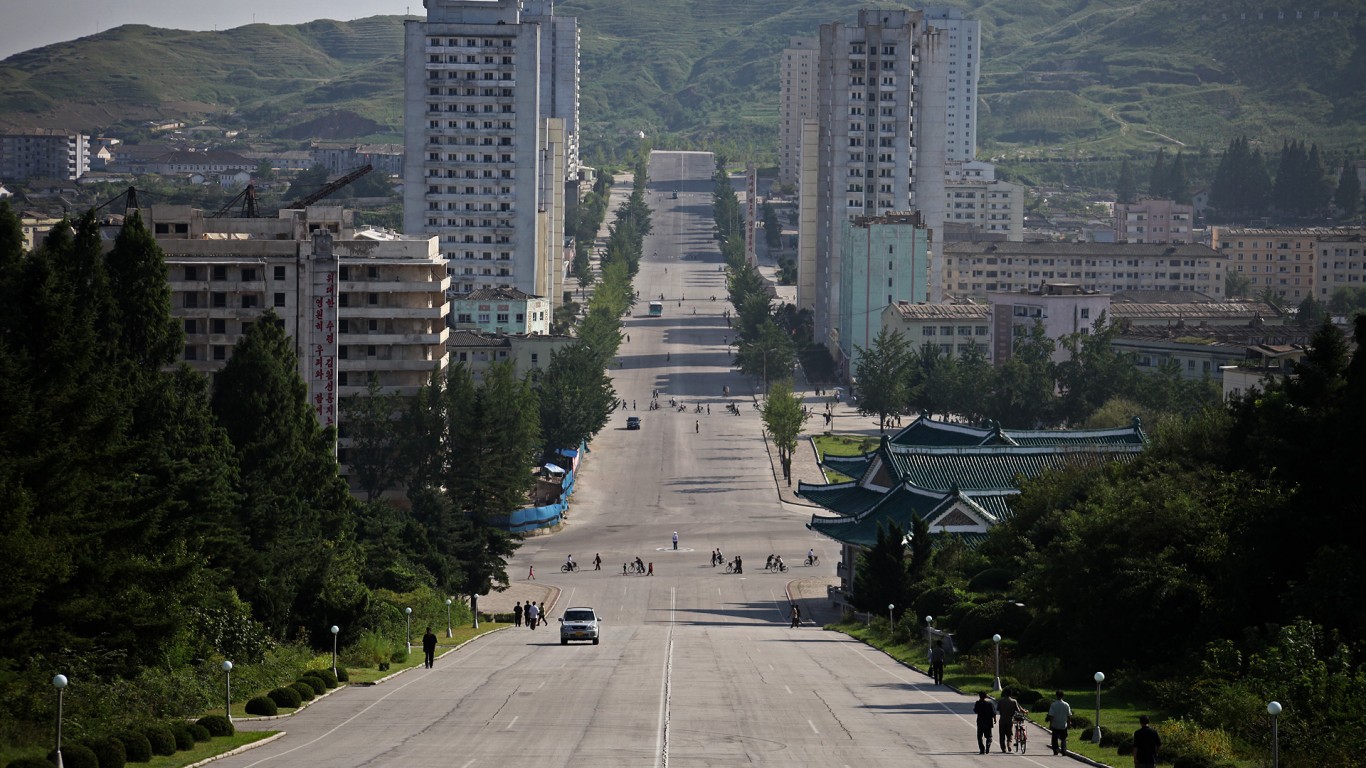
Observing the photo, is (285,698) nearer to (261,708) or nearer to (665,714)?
(261,708)

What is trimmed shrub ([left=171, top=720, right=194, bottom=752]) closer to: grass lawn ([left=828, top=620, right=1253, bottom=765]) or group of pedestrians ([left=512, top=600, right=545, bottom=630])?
grass lawn ([left=828, top=620, right=1253, bottom=765])

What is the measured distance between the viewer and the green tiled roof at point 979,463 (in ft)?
325

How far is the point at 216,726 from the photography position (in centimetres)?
4694

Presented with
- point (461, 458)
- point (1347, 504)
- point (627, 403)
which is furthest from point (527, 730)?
point (627, 403)

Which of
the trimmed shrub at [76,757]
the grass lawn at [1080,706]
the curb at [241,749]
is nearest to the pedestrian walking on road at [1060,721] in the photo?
the grass lawn at [1080,706]

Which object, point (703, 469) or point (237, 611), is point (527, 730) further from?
point (703, 469)

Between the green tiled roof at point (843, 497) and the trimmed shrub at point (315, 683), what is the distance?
1880 inches

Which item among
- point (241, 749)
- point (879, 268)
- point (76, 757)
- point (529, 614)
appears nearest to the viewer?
point (76, 757)

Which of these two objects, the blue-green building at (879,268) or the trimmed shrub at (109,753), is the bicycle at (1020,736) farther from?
the blue-green building at (879,268)

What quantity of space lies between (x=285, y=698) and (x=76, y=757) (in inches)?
472

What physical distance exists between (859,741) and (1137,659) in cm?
1403

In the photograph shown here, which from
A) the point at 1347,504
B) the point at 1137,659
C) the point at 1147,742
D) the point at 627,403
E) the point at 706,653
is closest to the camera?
the point at 1147,742

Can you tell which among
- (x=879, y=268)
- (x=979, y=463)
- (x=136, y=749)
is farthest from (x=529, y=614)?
(x=879, y=268)

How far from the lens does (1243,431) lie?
65.1 meters
